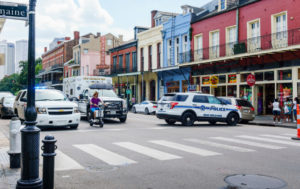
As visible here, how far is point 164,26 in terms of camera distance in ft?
113

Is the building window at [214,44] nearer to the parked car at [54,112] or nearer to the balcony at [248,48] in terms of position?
the balcony at [248,48]

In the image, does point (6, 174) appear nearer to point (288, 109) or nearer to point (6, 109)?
point (6, 109)

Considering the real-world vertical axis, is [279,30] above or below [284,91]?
above

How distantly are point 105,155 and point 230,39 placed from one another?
20110 mm

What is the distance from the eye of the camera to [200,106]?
16.9m

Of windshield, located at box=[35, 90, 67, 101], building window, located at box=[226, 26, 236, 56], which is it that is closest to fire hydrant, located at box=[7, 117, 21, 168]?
windshield, located at box=[35, 90, 67, 101]

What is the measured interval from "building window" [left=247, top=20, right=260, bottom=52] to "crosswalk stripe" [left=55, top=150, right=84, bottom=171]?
1787 centimetres

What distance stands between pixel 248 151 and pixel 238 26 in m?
17.9

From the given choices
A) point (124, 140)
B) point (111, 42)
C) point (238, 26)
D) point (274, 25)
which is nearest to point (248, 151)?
point (124, 140)

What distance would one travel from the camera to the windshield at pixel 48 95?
1466cm

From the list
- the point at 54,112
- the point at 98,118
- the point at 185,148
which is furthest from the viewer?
the point at 98,118

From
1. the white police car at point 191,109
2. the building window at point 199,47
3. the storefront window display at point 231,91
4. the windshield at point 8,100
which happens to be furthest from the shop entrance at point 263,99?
the windshield at point 8,100

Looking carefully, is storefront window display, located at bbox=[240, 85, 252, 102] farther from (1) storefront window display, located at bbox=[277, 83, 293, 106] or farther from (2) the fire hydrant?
(2) the fire hydrant

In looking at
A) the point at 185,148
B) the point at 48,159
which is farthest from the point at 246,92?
the point at 48,159
